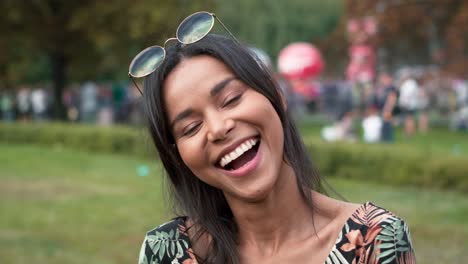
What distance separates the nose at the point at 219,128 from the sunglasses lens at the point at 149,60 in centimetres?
24

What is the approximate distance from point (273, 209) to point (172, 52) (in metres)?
0.48

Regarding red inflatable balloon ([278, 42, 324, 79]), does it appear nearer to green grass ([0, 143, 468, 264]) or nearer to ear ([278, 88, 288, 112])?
green grass ([0, 143, 468, 264])

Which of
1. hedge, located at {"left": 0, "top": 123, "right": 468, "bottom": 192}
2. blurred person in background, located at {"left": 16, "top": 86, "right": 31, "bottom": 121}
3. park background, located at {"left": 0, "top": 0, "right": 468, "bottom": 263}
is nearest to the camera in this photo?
park background, located at {"left": 0, "top": 0, "right": 468, "bottom": 263}

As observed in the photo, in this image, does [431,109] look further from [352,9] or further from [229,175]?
[229,175]

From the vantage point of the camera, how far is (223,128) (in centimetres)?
224

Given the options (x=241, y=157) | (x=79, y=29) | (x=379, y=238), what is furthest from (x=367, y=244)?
(x=79, y=29)

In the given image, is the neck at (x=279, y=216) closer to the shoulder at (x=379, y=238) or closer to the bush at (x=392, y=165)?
the shoulder at (x=379, y=238)

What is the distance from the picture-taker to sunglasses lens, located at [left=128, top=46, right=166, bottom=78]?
2.40m

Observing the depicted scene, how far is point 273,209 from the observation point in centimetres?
237

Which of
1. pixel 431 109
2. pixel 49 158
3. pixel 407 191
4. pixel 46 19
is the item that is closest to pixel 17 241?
pixel 407 191

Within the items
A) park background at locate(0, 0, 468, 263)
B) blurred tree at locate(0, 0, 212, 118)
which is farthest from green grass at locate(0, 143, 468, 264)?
blurred tree at locate(0, 0, 212, 118)

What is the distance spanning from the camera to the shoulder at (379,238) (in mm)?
Result: 2205

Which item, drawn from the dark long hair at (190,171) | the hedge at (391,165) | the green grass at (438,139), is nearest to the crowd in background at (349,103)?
the green grass at (438,139)

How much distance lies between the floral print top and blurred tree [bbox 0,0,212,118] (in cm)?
2310
